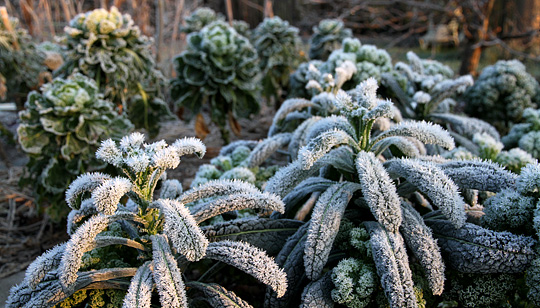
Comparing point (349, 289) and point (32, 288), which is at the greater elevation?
point (32, 288)

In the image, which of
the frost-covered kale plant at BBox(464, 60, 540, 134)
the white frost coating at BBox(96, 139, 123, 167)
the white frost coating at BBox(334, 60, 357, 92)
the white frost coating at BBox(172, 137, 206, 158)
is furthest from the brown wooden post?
the white frost coating at BBox(96, 139, 123, 167)

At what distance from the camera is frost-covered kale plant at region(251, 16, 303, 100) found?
13.3ft

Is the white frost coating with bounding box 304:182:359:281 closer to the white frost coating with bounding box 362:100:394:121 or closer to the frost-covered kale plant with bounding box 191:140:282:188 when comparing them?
the white frost coating with bounding box 362:100:394:121

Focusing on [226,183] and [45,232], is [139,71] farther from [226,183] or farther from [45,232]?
[226,183]

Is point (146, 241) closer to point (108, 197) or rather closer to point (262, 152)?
point (108, 197)

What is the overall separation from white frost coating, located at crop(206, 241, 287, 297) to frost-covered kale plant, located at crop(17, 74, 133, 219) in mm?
1371

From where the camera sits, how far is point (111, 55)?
2.92 metres

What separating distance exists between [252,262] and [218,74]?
226 centimetres

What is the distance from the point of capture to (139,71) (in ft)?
10.2

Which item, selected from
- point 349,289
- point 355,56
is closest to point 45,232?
point 349,289

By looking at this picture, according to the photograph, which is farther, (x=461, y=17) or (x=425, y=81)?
(x=461, y=17)

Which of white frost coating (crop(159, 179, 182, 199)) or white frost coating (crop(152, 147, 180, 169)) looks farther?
white frost coating (crop(159, 179, 182, 199))

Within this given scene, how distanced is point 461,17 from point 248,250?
16.7 ft

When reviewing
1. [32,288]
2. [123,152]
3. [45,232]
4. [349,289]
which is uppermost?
[123,152]
